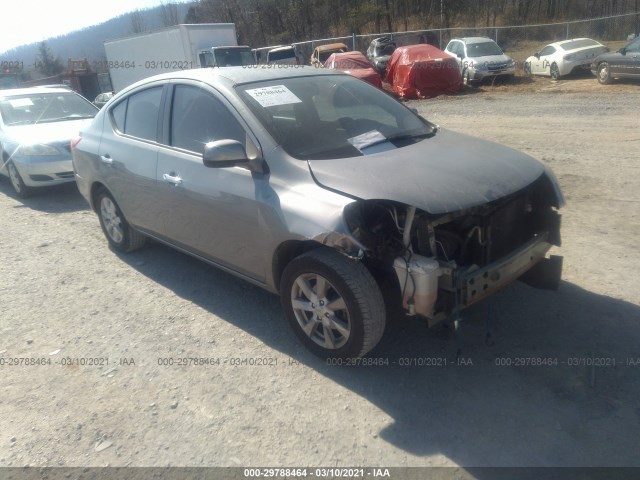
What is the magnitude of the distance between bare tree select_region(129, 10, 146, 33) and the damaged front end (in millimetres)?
75954

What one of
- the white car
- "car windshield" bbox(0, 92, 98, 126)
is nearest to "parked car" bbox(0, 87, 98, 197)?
"car windshield" bbox(0, 92, 98, 126)

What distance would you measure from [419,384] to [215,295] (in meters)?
2.02

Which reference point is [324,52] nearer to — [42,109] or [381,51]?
[381,51]

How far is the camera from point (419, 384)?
10.6ft

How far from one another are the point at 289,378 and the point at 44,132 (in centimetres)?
677

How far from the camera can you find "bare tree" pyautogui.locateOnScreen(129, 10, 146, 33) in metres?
71.6

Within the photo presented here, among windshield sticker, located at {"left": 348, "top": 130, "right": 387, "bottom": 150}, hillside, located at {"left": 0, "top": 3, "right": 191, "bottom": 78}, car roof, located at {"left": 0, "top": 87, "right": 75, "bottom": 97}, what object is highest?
hillside, located at {"left": 0, "top": 3, "right": 191, "bottom": 78}

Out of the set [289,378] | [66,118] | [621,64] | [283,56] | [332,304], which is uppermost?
[66,118]

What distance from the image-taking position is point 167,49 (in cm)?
2330

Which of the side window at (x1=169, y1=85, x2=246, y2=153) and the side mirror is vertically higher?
the side window at (x1=169, y1=85, x2=246, y2=153)

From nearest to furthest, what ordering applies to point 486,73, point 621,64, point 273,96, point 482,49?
point 273,96 < point 621,64 < point 486,73 < point 482,49

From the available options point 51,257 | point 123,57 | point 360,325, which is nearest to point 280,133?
point 360,325

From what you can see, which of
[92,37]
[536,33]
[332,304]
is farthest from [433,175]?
[92,37]

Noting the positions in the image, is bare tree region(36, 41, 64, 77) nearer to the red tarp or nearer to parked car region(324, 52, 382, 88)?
parked car region(324, 52, 382, 88)
